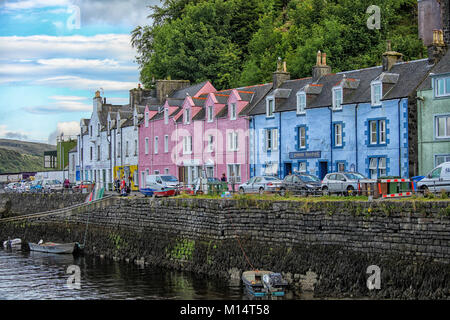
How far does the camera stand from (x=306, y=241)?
27.3 meters

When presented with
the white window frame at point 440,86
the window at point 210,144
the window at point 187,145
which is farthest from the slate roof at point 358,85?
the window at point 187,145

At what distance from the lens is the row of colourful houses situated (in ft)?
132

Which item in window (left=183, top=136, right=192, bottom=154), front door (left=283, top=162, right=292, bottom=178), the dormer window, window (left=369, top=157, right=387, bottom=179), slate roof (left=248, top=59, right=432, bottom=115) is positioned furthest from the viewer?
window (left=183, top=136, right=192, bottom=154)

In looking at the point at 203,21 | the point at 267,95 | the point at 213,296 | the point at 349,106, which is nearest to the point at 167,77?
the point at 203,21

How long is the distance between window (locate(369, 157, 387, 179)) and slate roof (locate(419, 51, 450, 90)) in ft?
16.1

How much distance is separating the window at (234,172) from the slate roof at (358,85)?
15.1ft

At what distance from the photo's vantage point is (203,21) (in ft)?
257

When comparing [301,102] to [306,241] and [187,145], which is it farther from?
[306,241]

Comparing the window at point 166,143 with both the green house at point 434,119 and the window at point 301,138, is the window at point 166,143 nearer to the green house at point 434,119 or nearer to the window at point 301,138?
the window at point 301,138

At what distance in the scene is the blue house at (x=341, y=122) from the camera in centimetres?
4062

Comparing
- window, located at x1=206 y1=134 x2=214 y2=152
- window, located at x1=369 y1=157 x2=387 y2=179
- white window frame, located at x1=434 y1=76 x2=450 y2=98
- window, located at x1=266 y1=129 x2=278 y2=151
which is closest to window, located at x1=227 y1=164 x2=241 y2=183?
window, located at x1=206 y1=134 x2=214 y2=152

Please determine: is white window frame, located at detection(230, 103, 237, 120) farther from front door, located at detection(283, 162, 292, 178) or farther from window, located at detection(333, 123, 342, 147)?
window, located at detection(333, 123, 342, 147)

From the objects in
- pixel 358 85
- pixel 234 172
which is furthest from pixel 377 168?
pixel 234 172

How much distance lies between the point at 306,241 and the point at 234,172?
2591 centimetres
